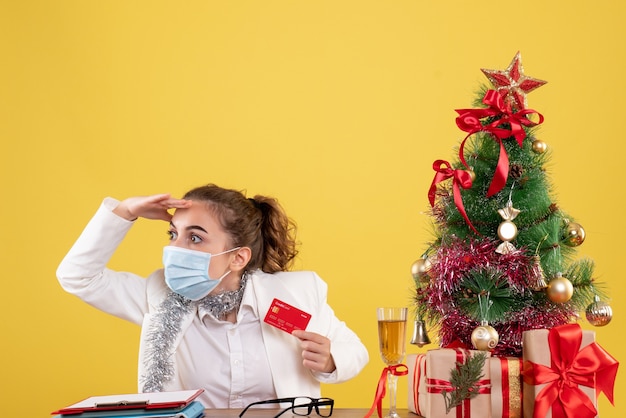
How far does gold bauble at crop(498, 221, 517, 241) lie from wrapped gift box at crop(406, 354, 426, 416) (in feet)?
1.10

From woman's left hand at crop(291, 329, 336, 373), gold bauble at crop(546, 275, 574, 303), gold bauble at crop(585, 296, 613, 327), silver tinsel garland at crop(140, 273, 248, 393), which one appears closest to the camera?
gold bauble at crop(546, 275, 574, 303)

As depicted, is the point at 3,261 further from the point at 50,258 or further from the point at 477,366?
the point at 477,366

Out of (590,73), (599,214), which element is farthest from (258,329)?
(590,73)

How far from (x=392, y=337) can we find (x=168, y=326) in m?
0.85

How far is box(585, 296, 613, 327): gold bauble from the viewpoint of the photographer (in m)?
1.95

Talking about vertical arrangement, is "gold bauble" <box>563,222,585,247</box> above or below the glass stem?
above

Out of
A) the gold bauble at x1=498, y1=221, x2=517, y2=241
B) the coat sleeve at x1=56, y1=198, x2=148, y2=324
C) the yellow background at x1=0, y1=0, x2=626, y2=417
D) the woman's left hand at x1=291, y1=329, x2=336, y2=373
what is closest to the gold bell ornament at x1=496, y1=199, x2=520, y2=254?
the gold bauble at x1=498, y1=221, x2=517, y2=241

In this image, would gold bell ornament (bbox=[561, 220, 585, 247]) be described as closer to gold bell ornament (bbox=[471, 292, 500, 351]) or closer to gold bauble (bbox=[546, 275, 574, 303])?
gold bauble (bbox=[546, 275, 574, 303])

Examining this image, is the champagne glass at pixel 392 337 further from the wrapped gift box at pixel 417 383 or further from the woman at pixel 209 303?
the woman at pixel 209 303

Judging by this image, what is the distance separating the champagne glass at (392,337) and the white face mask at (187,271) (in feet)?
2.56

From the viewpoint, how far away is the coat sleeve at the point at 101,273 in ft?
7.81

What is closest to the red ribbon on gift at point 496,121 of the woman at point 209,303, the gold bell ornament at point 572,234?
the gold bell ornament at point 572,234

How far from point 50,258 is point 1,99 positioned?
0.76 meters

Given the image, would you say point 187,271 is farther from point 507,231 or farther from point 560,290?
point 560,290
